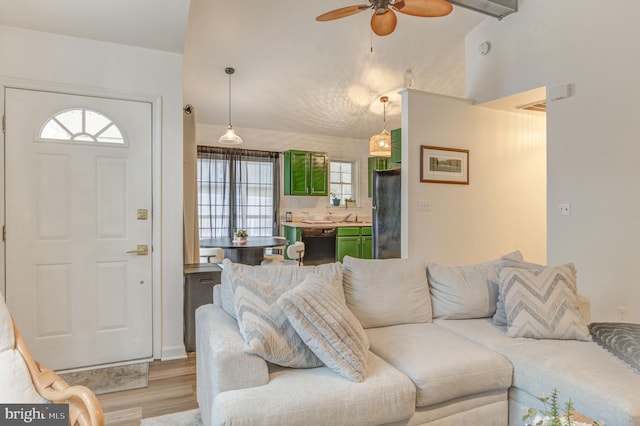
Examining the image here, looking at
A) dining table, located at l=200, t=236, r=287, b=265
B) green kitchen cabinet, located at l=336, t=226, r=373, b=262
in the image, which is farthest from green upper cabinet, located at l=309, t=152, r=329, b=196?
dining table, located at l=200, t=236, r=287, b=265

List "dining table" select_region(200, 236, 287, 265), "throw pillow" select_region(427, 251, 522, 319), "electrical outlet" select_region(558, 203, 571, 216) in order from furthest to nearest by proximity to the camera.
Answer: "dining table" select_region(200, 236, 287, 265)
"electrical outlet" select_region(558, 203, 571, 216)
"throw pillow" select_region(427, 251, 522, 319)

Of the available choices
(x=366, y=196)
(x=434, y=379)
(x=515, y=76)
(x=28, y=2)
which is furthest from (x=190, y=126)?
(x=366, y=196)

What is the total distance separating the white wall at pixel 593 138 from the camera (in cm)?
296

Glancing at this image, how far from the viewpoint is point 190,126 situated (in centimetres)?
354

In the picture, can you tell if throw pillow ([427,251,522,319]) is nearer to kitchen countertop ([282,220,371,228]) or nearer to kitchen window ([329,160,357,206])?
kitchen countertop ([282,220,371,228])

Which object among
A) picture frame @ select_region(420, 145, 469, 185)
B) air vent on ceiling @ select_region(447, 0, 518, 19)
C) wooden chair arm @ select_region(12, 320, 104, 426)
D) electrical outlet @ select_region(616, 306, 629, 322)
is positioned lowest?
electrical outlet @ select_region(616, 306, 629, 322)

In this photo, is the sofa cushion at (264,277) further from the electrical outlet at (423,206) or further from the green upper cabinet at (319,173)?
the green upper cabinet at (319,173)

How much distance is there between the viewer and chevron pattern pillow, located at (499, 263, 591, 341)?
2037mm

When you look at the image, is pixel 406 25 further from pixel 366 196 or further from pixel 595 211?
pixel 366 196

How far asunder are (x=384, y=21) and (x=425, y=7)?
0.34 meters

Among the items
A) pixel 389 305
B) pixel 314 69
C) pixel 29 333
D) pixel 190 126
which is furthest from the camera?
pixel 314 69

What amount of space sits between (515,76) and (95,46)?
406 centimetres

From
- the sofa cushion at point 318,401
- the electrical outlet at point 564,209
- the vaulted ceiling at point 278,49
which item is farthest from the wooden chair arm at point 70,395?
the electrical outlet at point 564,209

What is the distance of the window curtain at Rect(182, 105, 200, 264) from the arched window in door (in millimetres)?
747
